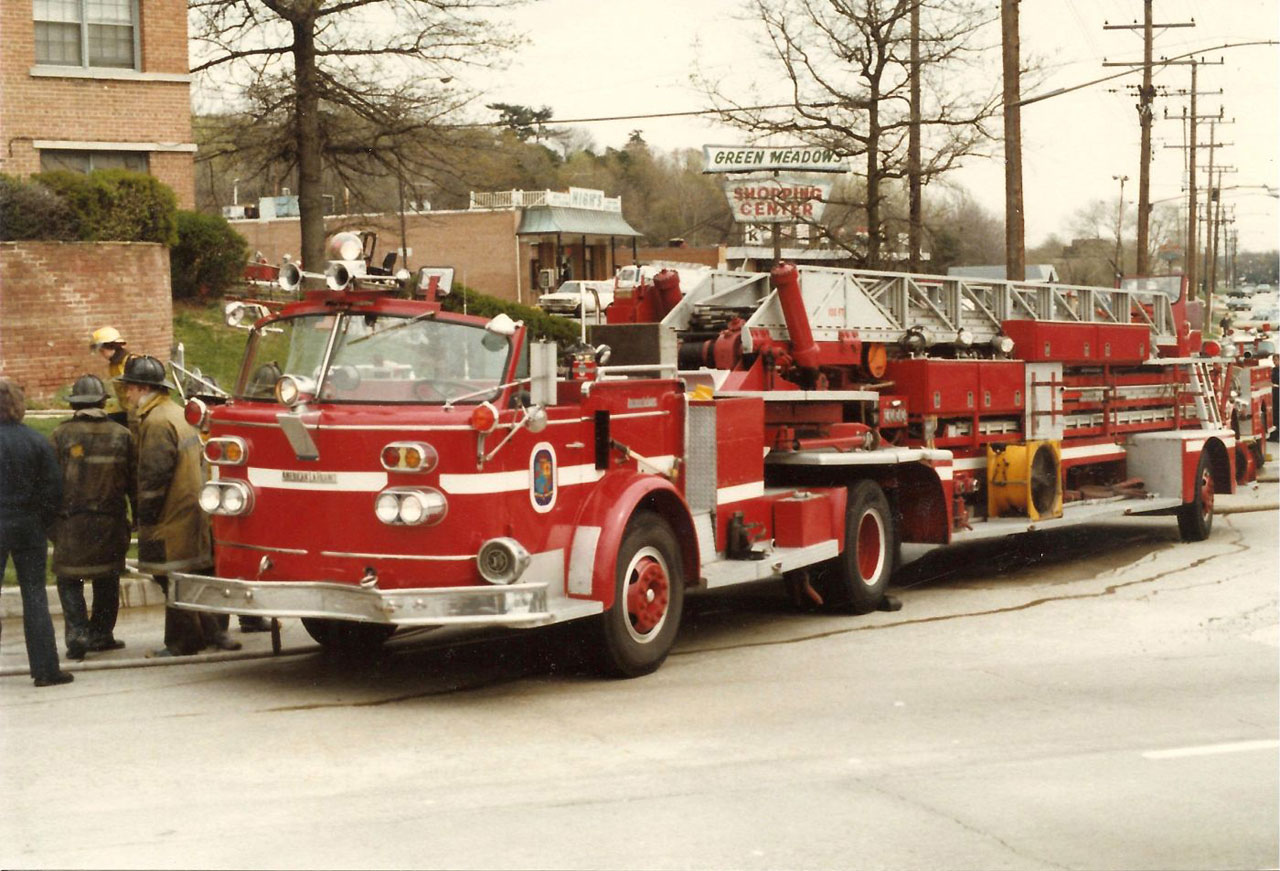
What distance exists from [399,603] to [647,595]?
5.88ft

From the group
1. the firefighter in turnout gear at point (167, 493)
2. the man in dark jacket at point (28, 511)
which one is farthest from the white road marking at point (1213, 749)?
the man in dark jacket at point (28, 511)

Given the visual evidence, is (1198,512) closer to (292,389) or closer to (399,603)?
(399,603)

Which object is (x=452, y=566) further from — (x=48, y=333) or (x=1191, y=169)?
(x=1191, y=169)

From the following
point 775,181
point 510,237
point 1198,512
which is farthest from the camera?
point 510,237

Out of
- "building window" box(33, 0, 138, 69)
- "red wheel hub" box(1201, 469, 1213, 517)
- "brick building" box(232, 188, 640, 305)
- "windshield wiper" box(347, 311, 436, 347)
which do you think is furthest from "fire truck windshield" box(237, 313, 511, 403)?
"brick building" box(232, 188, 640, 305)

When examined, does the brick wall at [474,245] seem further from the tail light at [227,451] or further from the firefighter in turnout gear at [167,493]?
the tail light at [227,451]

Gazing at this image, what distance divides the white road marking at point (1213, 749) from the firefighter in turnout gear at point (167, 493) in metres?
5.62

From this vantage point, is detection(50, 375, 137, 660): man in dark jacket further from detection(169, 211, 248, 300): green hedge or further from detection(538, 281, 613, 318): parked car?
detection(169, 211, 248, 300): green hedge

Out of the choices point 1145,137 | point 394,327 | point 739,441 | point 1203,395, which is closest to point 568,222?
point 1145,137

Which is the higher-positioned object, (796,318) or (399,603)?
(796,318)

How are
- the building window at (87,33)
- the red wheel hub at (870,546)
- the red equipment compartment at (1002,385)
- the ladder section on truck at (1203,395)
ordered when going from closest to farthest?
1. the red wheel hub at (870,546)
2. the red equipment compartment at (1002,385)
3. the ladder section on truck at (1203,395)
4. the building window at (87,33)

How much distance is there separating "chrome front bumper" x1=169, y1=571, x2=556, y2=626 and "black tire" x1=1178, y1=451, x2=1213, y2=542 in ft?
33.8

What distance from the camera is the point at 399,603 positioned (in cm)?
792

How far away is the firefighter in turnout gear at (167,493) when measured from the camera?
368 inches
